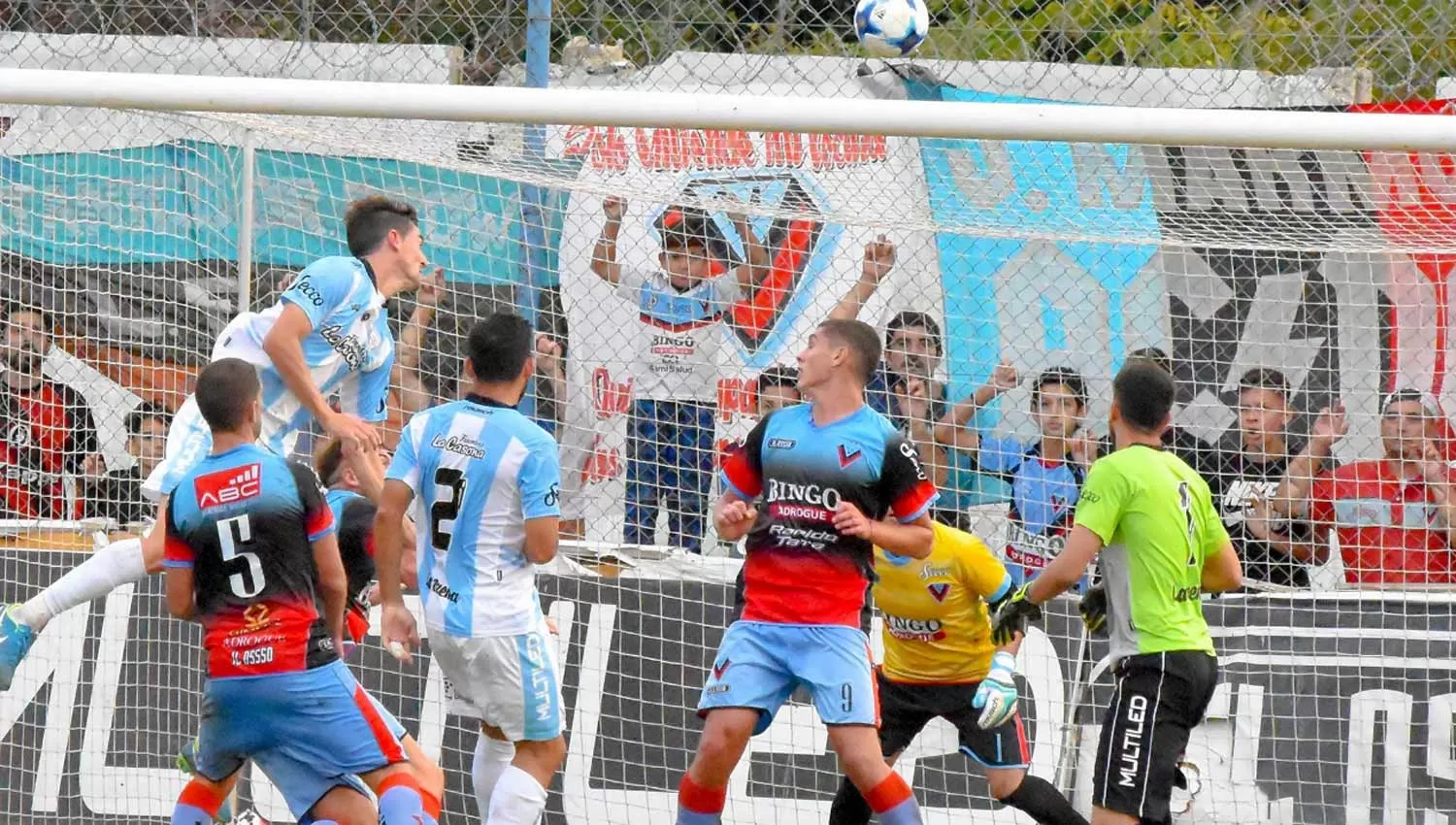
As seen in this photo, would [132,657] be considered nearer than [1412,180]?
Yes

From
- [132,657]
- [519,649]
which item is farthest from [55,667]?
[519,649]

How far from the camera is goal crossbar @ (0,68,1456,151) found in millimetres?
6285

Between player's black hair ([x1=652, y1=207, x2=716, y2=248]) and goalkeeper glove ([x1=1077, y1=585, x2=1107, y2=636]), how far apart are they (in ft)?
8.26

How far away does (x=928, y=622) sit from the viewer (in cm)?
725

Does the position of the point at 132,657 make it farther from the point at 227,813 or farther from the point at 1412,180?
the point at 1412,180

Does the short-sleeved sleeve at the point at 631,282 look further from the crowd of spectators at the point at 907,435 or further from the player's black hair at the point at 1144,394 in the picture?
the player's black hair at the point at 1144,394

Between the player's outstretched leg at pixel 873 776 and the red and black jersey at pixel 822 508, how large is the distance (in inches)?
15.7

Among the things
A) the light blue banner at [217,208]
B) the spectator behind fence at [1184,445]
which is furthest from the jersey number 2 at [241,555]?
the spectator behind fence at [1184,445]

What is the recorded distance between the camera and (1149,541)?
21.1ft

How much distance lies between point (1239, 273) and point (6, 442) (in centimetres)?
583

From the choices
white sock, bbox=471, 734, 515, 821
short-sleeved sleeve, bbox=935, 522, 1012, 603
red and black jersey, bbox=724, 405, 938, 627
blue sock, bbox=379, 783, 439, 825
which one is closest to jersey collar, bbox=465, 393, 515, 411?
red and black jersey, bbox=724, 405, 938, 627

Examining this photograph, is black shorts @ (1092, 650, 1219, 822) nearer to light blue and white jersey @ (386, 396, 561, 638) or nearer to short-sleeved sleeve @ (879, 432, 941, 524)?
short-sleeved sleeve @ (879, 432, 941, 524)

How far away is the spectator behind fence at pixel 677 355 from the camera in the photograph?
26.1ft

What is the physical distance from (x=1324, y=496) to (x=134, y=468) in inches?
208
